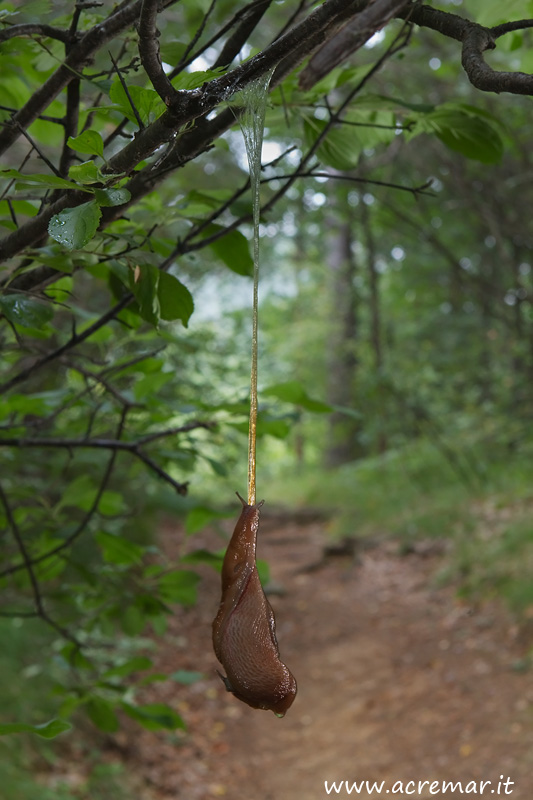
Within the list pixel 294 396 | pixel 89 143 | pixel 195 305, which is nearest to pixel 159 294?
pixel 89 143

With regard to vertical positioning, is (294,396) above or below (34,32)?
below

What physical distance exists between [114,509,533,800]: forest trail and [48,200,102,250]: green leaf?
3.68 m

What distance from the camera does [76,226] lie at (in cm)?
78

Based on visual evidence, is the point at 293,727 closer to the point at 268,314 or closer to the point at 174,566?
the point at 174,566

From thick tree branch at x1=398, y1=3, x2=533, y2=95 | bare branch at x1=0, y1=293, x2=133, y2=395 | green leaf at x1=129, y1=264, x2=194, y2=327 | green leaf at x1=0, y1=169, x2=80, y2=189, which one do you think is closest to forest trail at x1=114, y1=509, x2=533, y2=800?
bare branch at x1=0, y1=293, x2=133, y2=395

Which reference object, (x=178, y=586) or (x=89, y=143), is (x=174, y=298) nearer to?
(x=89, y=143)

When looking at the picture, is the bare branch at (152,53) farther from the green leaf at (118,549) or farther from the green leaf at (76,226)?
the green leaf at (118,549)

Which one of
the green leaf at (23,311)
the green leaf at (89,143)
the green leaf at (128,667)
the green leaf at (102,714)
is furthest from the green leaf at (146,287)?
the green leaf at (102,714)

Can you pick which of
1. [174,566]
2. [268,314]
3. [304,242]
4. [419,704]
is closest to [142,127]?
[174,566]

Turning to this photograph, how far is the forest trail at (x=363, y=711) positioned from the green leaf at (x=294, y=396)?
2882 mm

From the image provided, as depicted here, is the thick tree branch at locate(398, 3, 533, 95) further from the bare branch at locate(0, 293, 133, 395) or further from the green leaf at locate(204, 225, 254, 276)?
the bare branch at locate(0, 293, 133, 395)

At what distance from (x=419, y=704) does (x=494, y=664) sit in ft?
2.06

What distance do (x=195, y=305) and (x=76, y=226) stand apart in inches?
148

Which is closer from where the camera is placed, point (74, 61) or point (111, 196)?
point (111, 196)
